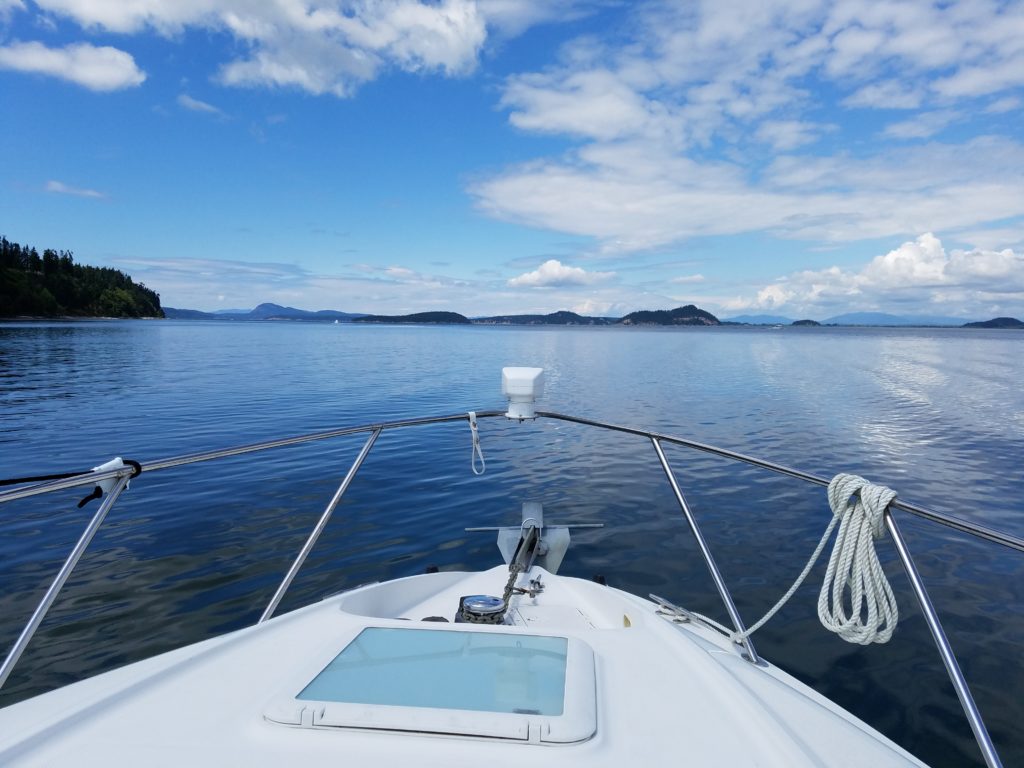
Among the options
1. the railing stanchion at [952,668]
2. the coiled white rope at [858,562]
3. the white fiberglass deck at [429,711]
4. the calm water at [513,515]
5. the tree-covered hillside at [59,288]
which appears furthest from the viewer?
the tree-covered hillside at [59,288]

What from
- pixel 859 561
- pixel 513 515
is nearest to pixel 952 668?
pixel 859 561

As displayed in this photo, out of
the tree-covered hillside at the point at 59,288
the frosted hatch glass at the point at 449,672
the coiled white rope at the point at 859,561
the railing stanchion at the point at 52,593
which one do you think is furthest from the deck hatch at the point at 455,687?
the tree-covered hillside at the point at 59,288

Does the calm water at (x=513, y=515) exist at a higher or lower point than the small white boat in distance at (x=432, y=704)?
lower

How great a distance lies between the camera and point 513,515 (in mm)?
7094

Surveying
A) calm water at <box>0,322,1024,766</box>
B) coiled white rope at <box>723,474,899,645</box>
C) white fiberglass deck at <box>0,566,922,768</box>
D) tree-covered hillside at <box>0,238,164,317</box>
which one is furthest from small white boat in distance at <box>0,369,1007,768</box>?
tree-covered hillside at <box>0,238,164,317</box>

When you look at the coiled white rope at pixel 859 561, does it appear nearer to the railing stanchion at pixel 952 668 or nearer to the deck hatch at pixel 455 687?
the railing stanchion at pixel 952 668

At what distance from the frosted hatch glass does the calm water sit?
2.85 meters

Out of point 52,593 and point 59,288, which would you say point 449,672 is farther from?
point 59,288

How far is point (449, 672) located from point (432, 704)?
0.60 ft

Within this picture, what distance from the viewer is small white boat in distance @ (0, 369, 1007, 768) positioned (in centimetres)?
151

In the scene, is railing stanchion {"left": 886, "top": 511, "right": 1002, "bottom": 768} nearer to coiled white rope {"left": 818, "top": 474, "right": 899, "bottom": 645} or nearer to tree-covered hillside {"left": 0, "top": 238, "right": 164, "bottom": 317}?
coiled white rope {"left": 818, "top": 474, "right": 899, "bottom": 645}

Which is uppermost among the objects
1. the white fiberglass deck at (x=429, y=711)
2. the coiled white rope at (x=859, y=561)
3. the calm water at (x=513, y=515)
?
the coiled white rope at (x=859, y=561)

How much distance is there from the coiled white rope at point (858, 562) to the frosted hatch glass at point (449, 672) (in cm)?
93

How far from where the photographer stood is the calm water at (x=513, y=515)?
402 cm
